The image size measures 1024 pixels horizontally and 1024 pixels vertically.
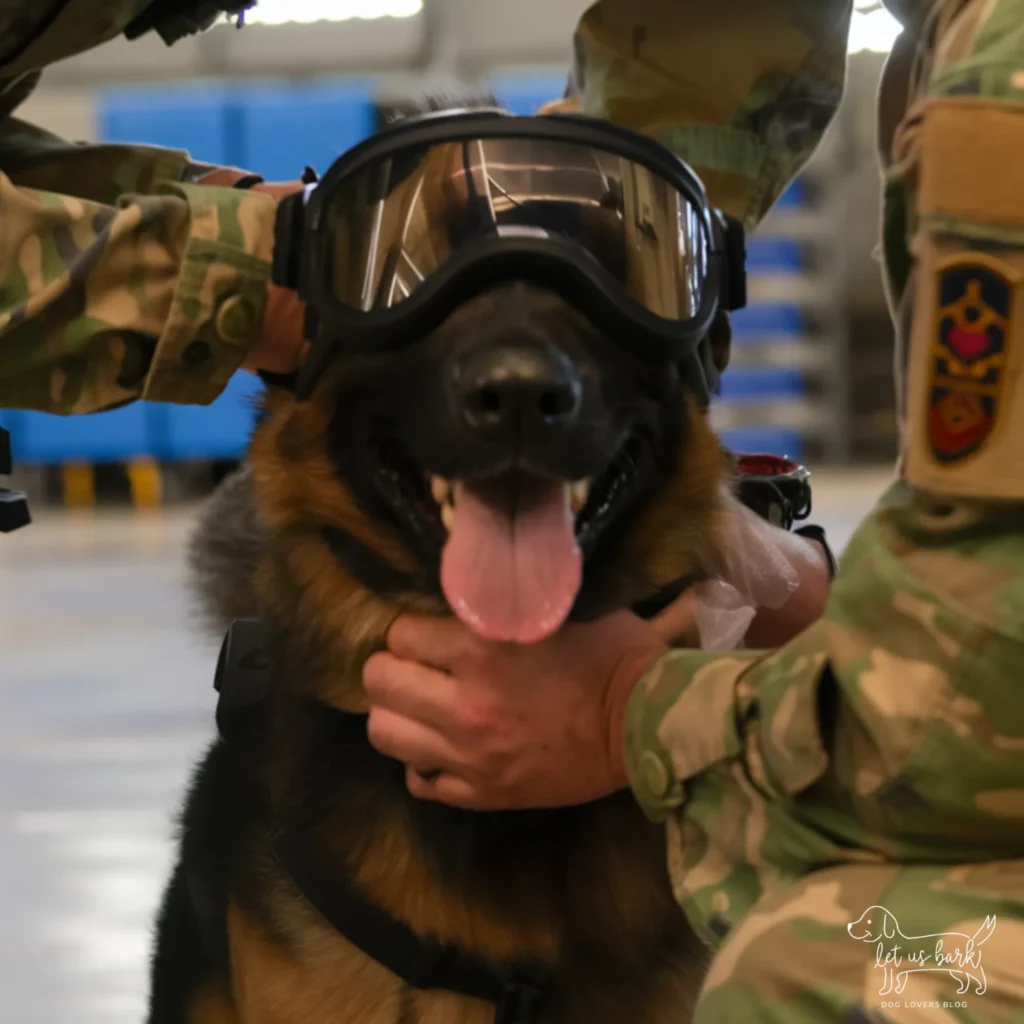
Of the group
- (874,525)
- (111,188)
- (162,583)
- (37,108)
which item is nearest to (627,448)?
(874,525)

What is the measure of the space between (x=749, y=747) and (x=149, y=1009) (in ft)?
2.95

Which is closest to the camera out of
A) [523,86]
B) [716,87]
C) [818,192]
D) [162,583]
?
[716,87]

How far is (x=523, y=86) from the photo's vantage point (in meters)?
6.73

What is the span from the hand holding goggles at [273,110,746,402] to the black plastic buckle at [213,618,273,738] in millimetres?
336

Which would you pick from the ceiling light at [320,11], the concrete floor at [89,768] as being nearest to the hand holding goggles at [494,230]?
the concrete floor at [89,768]

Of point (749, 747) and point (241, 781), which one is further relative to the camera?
point (241, 781)

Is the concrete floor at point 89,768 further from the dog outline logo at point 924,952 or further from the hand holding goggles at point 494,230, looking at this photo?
the dog outline logo at point 924,952

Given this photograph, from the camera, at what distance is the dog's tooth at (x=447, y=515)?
120cm

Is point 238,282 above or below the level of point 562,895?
above

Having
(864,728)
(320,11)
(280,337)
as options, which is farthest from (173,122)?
(864,728)

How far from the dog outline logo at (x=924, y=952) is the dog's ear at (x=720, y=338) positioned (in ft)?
2.20

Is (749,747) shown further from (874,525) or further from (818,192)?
(818,192)

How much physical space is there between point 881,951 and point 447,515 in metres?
0.56

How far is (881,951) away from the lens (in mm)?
828
